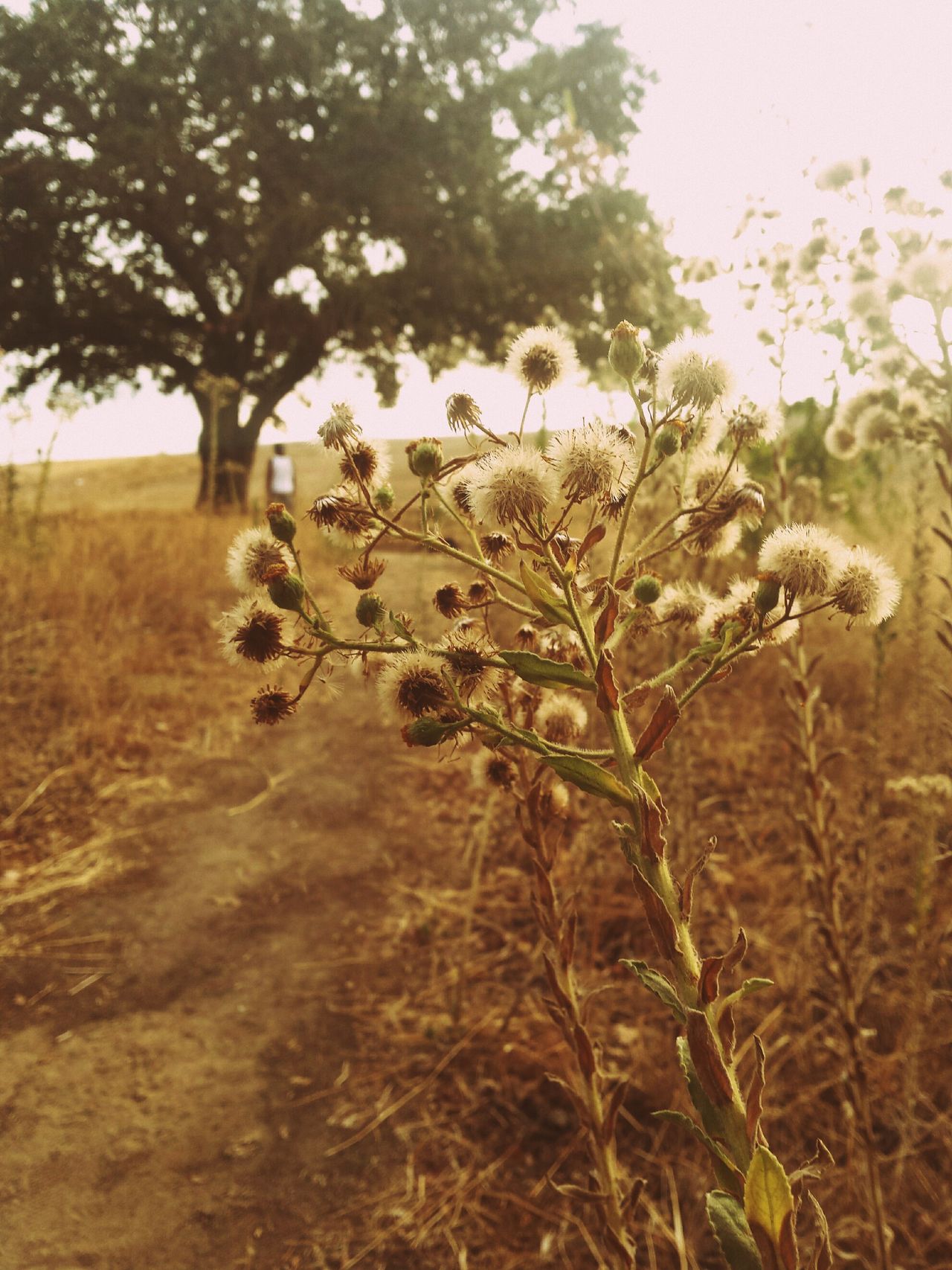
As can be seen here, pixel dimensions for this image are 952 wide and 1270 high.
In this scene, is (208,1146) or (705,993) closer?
(705,993)

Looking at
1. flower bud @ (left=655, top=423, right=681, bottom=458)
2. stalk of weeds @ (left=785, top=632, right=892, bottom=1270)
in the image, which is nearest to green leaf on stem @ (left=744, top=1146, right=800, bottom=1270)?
flower bud @ (left=655, top=423, right=681, bottom=458)

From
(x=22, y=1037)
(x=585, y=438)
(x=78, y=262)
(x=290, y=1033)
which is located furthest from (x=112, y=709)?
(x=78, y=262)

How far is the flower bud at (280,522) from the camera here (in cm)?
96

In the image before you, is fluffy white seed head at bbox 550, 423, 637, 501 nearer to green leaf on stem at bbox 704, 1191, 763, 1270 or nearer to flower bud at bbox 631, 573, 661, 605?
flower bud at bbox 631, 573, 661, 605

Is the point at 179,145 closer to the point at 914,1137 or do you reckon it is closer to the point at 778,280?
the point at 778,280

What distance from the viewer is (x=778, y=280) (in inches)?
92.7

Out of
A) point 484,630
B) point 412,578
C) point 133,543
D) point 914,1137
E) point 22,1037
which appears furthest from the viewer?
point 412,578

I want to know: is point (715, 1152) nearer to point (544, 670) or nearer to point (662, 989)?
point (662, 989)

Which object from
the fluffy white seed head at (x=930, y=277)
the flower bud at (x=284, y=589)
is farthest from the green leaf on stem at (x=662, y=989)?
the fluffy white seed head at (x=930, y=277)

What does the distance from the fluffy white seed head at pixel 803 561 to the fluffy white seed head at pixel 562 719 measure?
14.2 inches

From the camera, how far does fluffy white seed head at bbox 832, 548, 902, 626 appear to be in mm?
910

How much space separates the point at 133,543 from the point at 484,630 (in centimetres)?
656

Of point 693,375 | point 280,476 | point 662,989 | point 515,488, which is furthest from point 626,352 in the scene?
point 280,476

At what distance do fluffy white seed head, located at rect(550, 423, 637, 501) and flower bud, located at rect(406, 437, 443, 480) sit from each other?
0.15 m
